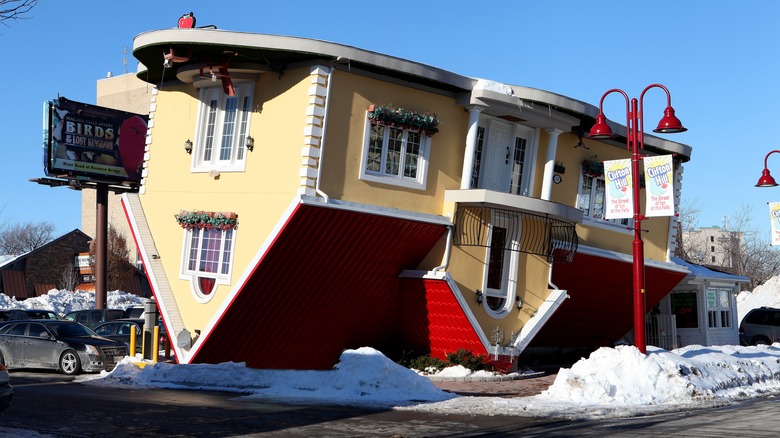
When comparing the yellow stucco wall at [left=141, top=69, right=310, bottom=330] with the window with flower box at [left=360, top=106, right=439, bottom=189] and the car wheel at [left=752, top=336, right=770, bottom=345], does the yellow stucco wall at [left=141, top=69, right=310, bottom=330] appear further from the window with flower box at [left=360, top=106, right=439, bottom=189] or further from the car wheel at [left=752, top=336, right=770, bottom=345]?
the car wheel at [left=752, top=336, right=770, bottom=345]

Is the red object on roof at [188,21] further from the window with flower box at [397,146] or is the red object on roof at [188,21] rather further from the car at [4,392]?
the car at [4,392]

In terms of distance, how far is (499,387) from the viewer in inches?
830

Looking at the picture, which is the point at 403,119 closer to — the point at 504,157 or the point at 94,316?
the point at 504,157

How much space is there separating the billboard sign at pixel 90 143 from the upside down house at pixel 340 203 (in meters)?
15.8

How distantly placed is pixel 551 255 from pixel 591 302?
3.90 meters

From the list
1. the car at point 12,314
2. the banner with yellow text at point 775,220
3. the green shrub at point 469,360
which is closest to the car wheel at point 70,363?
the green shrub at point 469,360

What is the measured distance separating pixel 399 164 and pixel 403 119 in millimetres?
1137

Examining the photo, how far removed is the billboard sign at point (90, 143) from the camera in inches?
1518

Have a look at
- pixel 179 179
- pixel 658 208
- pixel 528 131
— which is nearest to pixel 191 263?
pixel 179 179

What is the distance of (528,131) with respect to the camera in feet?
82.5

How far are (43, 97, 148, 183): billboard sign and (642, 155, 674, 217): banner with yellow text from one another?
26647mm

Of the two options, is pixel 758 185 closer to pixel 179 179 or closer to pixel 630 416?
pixel 630 416

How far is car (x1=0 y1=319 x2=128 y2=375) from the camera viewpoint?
23469 mm

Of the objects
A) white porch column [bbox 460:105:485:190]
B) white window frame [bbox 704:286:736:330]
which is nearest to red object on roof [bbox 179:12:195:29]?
white porch column [bbox 460:105:485:190]
